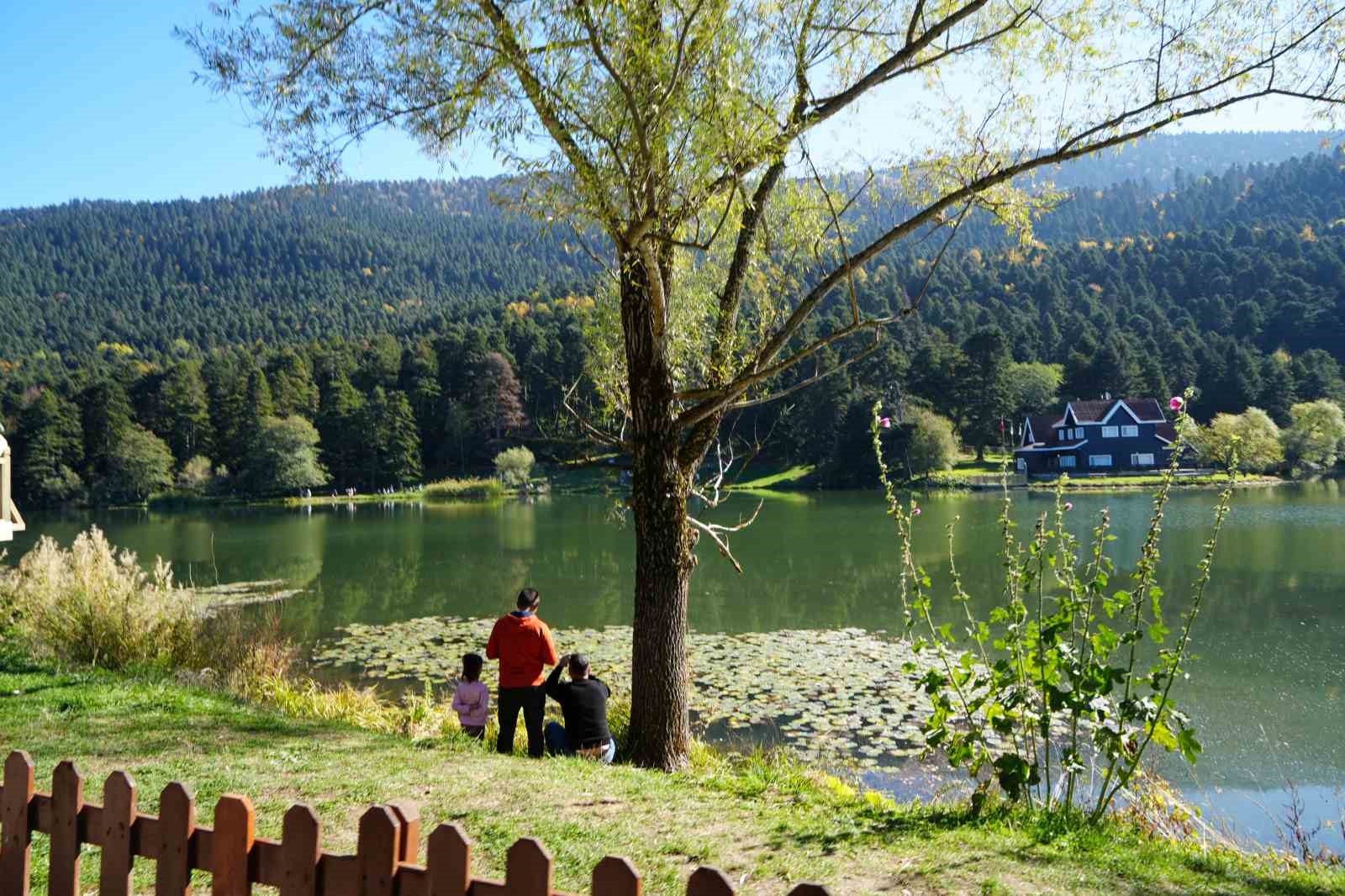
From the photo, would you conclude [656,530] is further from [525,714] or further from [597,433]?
[525,714]

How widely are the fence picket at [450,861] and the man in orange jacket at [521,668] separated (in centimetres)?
552

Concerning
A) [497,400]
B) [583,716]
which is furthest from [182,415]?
[583,716]

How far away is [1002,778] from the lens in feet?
16.8

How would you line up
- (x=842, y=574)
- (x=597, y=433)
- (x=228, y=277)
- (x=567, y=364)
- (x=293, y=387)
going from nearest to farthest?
(x=597, y=433) → (x=842, y=574) → (x=293, y=387) → (x=567, y=364) → (x=228, y=277)

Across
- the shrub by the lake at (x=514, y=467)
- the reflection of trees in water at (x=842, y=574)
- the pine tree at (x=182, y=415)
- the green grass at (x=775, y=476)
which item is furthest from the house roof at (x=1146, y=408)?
the pine tree at (x=182, y=415)

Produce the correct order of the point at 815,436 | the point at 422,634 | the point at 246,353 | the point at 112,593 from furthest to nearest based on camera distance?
1. the point at 246,353
2. the point at 815,436
3. the point at 422,634
4. the point at 112,593

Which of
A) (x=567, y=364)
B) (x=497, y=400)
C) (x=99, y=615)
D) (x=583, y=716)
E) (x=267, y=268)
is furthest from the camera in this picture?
(x=267, y=268)

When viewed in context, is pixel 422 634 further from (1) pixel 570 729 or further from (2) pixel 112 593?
(1) pixel 570 729

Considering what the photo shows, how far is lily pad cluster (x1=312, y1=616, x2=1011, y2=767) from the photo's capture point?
10125mm

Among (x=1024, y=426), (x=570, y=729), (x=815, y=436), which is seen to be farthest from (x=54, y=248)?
(x=570, y=729)

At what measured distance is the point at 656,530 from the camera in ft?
23.4

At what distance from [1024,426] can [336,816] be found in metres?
78.9

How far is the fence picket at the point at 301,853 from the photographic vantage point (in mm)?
2213

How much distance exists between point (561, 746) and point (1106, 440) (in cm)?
7448
